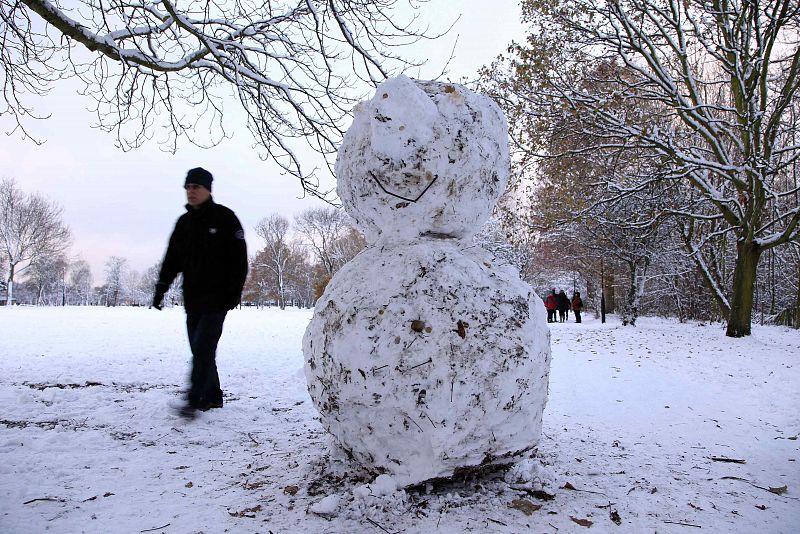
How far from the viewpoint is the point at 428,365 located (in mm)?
2195

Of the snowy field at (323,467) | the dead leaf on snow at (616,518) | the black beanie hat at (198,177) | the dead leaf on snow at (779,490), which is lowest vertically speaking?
the snowy field at (323,467)

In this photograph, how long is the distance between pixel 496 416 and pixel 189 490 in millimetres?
1749

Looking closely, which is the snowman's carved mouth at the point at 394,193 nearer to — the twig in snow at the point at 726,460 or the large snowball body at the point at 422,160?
the large snowball body at the point at 422,160

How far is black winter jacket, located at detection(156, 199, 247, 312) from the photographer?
3.85m

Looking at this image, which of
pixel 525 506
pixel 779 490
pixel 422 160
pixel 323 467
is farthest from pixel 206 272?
pixel 779 490

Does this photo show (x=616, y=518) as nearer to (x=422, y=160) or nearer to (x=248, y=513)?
(x=248, y=513)

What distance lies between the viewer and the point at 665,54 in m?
11.2

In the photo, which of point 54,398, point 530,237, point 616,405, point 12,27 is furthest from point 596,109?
point 54,398

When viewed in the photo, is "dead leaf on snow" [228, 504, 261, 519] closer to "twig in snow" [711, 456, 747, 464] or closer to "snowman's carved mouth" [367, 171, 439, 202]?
"snowman's carved mouth" [367, 171, 439, 202]

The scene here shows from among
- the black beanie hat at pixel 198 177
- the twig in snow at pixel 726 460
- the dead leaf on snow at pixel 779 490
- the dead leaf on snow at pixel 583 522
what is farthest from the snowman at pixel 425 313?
the black beanie hat at pixel 198 177

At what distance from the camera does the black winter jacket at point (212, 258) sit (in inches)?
152

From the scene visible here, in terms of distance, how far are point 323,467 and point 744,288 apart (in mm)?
12274

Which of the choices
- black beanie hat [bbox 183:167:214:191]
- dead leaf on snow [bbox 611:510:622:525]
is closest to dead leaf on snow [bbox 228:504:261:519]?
dead leaf on snow [bbox 611:510:622:525]

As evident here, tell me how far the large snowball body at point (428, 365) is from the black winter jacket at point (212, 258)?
172cm
